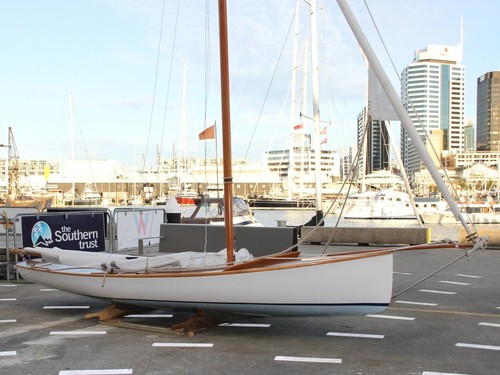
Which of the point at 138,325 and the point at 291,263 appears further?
the point at 138,325

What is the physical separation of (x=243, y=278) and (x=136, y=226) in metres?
9.73

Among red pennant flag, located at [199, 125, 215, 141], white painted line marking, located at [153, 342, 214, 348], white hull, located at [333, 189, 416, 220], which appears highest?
red pennant flag, located at [199, 125, 215, 141]

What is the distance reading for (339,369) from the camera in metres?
6.70

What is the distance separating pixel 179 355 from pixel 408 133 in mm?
4244

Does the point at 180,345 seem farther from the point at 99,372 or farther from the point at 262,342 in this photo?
the point at 99,372

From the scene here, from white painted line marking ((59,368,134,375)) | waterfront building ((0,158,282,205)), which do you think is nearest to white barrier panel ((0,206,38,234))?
white painted line marking ((59,368,134,375))

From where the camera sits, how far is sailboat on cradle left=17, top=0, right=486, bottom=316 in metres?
7.57

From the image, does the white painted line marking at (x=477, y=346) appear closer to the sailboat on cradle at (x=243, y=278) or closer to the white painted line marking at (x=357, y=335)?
the white painted line marking at (x=357, y=335)

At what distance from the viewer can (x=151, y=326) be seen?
875 cm

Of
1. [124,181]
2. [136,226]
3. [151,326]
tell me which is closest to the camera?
[151,326]

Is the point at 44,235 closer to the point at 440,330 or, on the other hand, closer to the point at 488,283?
the point at 440,330

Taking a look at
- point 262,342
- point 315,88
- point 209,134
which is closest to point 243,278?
point 262,342

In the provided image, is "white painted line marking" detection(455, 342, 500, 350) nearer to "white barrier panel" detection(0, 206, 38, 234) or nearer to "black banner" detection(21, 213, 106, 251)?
"black banner" detection(21, 213, 106, 251)

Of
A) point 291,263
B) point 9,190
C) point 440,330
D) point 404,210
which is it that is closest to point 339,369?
point 291,263
